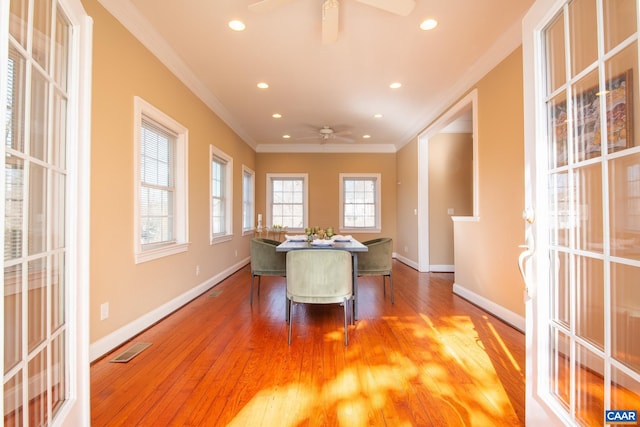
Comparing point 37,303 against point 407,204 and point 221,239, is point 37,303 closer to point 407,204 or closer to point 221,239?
point 221,239

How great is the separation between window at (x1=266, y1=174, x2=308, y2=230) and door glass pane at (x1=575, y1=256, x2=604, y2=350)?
6.44 metres

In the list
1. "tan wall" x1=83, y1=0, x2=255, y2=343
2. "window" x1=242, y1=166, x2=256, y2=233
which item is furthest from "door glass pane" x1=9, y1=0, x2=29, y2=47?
"window" x1=242, y1=166, x2=256, y2=233

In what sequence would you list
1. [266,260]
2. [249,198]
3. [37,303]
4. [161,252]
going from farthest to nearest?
[249,198] → [266,260] → [161,252] → [37,303]

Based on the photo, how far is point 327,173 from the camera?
7.44 metres

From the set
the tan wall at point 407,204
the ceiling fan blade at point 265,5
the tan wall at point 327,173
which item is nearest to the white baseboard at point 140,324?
the ceiling fan blade at point 265,5

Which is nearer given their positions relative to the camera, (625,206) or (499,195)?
(625,206)

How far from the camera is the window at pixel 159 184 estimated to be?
2744 millimetres

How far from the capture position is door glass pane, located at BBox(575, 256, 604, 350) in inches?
42.1

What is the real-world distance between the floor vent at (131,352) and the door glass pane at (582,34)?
Answer: 123 inches

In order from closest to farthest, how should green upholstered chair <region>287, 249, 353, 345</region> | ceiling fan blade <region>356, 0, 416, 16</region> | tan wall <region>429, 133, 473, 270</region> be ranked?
ceiling fan blade <region>356, 0, 416, 16</region>
green upholstered chair <region>287, 249, 353, 345</region>
tan wall <region>429, 133, 473, 270</region>

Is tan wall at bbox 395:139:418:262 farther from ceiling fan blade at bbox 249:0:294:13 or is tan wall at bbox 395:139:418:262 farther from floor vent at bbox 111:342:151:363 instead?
floor vent at bbox 111:342:151:363

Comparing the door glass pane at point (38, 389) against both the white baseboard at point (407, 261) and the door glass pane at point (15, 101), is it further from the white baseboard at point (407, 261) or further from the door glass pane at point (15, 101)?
the white baseboard at point (407, 261)

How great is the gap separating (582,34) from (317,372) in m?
2.22

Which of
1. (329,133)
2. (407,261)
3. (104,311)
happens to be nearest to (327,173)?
(329,133)
